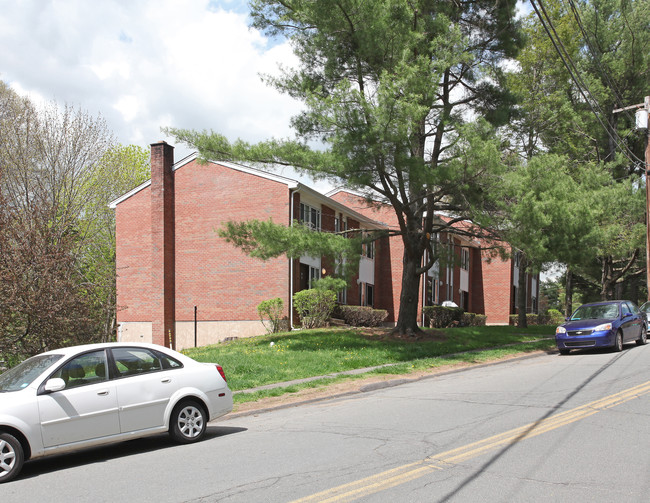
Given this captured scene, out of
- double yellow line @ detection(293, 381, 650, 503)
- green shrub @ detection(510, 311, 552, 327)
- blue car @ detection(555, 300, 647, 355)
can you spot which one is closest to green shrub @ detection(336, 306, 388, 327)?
blue car @ detection(555, 300, 647, 355)

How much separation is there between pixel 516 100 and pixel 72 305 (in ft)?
51.4

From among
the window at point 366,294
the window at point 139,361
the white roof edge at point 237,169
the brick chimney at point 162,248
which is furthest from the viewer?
the window at point 366,294

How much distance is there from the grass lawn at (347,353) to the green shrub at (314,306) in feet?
8.90

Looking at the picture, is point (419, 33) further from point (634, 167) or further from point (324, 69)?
point (634, 167)

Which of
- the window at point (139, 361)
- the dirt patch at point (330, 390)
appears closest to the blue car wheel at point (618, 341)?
the dirt patch at point (330, 390)

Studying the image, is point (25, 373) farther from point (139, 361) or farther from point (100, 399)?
point (139, 361)

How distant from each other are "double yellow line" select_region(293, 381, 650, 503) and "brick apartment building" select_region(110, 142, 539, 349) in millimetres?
19151

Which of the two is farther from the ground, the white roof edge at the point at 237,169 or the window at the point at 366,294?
the white roof edge at the point at 237,169

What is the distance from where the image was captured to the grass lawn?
13.9 metres

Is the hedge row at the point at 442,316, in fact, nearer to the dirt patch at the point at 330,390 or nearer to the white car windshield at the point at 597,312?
the white car windshield at the point at 597,312

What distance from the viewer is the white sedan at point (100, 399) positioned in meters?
6.90

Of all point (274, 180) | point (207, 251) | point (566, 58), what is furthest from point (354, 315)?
point (566, 58)

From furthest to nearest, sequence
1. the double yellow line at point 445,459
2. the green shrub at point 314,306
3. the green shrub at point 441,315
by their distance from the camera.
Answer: the green shrub at point 441,315
the green shrub at point 314,306
the double yellow line at point 445,459

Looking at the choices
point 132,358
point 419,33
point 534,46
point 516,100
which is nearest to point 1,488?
point 132,358
